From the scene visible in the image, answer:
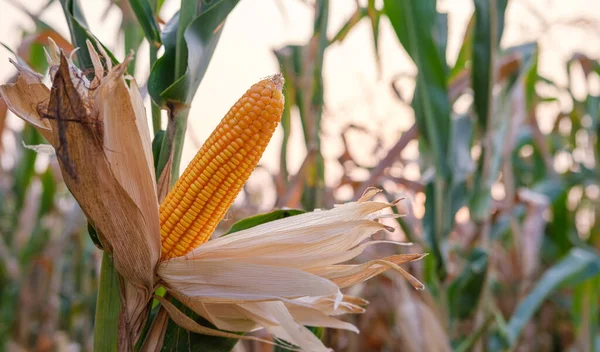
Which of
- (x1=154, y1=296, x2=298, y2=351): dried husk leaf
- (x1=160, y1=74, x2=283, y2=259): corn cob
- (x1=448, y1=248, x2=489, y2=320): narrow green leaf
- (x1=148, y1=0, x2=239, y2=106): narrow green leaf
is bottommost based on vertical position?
(x1=448, y1=248, x2=489, y2=320): narrow green leaf

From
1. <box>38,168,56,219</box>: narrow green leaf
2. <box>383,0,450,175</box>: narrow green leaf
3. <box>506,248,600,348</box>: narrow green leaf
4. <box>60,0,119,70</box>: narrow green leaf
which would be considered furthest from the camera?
<box>38,168,56,219</box>: narrow green leaf

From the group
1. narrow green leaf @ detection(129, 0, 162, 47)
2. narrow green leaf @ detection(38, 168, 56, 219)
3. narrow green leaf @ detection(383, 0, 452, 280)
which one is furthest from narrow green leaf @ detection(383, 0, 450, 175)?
narrow green leaf @ detection(38, 168, 56, 219)

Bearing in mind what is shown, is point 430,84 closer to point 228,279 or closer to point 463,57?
point 463,57

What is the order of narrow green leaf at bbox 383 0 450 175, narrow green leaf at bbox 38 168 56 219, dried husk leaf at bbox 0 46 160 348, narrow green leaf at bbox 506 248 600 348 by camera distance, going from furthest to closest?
narrow green leaf at bbox 38 168 56 219 < narrow green leaf at bbox 506 248 600 348 < narrow green leaf at bbox 383 0 450 175 < dried husk leaf at bbox 0 46 160 348

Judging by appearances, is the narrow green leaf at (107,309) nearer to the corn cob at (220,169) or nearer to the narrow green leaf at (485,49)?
the corn cob at (220,169)

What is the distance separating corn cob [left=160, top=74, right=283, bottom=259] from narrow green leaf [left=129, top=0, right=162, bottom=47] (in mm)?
163

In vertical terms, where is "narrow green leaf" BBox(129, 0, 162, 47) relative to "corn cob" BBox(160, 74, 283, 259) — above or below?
above

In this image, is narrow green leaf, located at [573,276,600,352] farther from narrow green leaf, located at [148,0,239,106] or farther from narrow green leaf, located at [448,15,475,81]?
narrow green leaf, located at [148,0,239,106]

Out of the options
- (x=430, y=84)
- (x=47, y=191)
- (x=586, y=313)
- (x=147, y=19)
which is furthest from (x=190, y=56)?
(x=47, y=191)

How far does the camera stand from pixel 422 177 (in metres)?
1.50

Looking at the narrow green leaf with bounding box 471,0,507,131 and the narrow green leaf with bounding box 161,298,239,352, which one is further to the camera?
the narrow green leaf with bounding box 471,0,507,131

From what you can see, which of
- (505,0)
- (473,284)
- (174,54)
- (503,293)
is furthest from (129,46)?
(503,293)

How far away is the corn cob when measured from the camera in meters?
0.46

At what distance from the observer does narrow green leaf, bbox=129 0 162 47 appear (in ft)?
1.79
